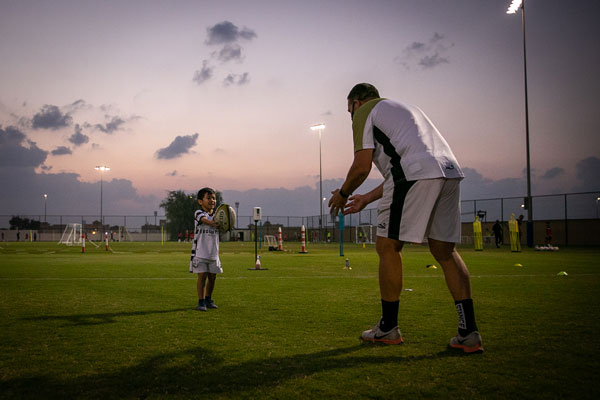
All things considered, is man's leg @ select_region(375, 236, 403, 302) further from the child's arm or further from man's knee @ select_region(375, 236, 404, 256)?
the child's arm

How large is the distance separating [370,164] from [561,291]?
5.47 m

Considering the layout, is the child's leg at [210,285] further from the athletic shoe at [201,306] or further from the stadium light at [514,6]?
the stadium light at [514,6]

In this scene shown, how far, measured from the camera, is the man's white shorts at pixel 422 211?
3.61m

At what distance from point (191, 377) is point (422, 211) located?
207 centimetres

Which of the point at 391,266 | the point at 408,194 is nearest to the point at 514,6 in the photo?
the point at 408,194

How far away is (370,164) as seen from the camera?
12.6 feet

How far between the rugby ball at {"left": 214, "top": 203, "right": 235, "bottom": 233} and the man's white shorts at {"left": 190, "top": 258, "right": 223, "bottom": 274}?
0.53 metres

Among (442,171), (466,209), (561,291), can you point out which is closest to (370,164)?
(442,171)

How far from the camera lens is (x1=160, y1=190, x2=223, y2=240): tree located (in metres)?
85.9

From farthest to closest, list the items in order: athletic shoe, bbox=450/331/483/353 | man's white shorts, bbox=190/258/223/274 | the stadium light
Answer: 1. the stadium light
2. man's white shorts, bbox=190/258/223/274
3. athletic shoe, bbox=450/331/483/353

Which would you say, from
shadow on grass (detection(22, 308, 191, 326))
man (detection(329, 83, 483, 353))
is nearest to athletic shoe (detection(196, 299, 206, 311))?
shadow on grass (detection(22, 308, 191, 326))

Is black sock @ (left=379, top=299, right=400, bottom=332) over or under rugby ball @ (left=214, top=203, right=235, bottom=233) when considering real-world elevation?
under

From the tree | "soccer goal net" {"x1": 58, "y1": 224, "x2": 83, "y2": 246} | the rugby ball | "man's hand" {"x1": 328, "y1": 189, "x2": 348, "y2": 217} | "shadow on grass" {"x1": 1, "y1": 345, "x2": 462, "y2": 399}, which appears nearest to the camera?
"shadow on grass" {"x1": 1, "y1": 345, "x2": 462, "y2": 399}

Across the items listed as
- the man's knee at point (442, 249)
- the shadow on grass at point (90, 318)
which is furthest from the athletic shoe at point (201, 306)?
the man's knee at point (442, 249)
